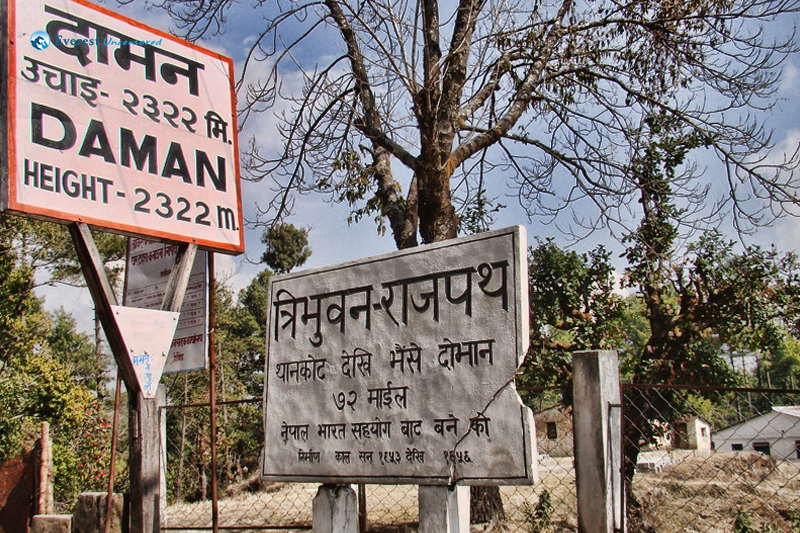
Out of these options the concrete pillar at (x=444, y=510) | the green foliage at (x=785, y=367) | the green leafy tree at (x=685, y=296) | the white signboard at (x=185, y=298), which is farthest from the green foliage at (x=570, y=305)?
the green foliage at (x=785, y=367)

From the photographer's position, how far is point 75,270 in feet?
64.8

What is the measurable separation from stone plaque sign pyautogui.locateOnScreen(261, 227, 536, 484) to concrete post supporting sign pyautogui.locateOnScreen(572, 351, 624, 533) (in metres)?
0.85

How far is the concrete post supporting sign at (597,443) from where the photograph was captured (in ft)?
10.3

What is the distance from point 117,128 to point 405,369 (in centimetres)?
242

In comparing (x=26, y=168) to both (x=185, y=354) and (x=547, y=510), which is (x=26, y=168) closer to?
(x=185, y=354)

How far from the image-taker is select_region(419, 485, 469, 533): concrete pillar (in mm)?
2646

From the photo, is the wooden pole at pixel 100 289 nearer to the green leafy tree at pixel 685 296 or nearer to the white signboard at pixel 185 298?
the white signboard at pixel 185 298

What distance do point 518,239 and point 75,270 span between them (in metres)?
19.9

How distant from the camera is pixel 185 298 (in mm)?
5277

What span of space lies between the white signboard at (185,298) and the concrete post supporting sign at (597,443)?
9.80ft

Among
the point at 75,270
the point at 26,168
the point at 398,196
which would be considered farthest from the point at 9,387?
the point at 26,168

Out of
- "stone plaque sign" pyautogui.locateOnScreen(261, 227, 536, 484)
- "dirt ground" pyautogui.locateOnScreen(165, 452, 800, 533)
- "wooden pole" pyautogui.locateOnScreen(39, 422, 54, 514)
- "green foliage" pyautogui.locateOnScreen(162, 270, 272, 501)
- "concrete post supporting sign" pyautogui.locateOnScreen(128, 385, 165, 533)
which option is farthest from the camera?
"green foliage" pyautogui.locateOnScreen(162, 270, 272, 501)

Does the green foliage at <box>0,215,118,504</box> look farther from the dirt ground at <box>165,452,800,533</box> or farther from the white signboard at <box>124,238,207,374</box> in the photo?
the white signboard at <box>124,238,207,374</box>

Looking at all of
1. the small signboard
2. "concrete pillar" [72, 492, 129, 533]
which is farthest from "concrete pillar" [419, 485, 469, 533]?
"concrete pillar" [72, 492, 129, 533]
